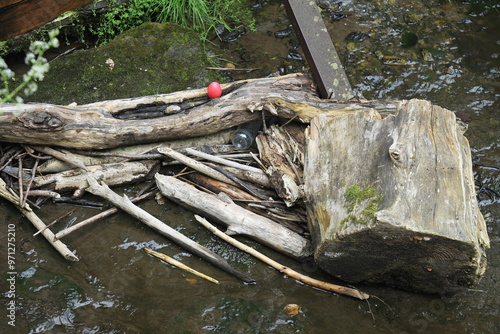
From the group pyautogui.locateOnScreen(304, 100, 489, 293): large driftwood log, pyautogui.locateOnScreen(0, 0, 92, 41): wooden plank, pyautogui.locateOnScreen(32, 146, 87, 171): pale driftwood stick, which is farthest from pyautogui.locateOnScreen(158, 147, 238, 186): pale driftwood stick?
pyautogui.locateOnScreen(0, 0, 92, 41): wooden plank

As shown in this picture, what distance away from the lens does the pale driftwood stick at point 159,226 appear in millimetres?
3867

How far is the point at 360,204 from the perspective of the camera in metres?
3.36

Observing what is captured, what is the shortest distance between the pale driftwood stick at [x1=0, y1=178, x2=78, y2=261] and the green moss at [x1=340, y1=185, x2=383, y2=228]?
84.3 inches

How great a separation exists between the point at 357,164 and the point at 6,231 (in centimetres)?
289

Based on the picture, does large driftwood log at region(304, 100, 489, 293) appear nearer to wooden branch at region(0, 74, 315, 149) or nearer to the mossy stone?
wooden branch at region(0, 74, 315, 149)

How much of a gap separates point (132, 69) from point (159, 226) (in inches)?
88.2

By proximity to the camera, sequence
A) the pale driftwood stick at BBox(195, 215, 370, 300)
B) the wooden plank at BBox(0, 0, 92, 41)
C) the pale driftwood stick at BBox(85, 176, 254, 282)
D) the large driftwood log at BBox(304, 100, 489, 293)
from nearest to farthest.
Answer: the wooden plank at BBox(0, 0, 92, 41)
the large driftwood log at BBox(304, 100, 489, 293)
the pale driftwood stick at BBox(195, 215, 370, 300)
the pale driftwood stick at BBox(85, 176, 254, 282)

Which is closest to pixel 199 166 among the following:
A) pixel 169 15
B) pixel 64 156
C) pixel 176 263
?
pixel 176 263

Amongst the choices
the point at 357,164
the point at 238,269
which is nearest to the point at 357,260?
the point at 357,164

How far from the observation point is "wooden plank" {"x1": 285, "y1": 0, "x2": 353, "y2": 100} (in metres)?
4.75

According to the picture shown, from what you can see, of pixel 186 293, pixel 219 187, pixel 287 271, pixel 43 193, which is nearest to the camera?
pixel 186 293

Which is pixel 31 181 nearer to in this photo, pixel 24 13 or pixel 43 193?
pixel 43 193

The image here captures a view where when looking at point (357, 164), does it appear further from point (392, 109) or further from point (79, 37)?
point (79, 37)

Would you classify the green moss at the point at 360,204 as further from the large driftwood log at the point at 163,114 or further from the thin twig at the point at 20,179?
the thin twig at the point at 20,179
